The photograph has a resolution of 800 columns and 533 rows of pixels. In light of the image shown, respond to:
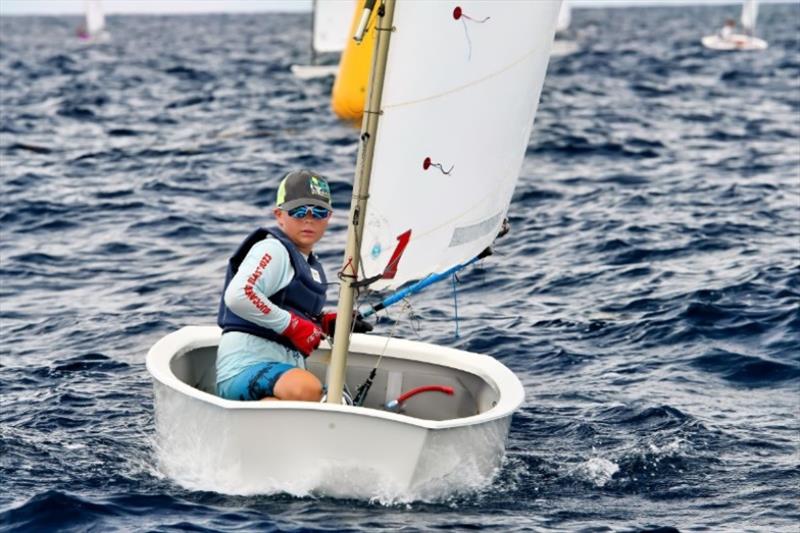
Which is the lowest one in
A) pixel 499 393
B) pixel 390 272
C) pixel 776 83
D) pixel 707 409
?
pixel 776 83

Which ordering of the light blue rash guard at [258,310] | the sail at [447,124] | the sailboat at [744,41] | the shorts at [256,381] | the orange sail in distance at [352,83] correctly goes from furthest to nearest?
the sailboat at [744,41] < the orange sail in distance at [352,83] < the shorts at [256,381] < the light blue rash guard at [258,310] < the sail at [447,124]

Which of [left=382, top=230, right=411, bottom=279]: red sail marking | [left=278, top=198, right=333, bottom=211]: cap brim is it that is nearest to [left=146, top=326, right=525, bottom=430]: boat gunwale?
[left=382, top=230, right=411, bottom=279]: red sail marking

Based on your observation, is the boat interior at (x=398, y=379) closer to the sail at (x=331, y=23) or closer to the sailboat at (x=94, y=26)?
the sail at (x=331, y=23)

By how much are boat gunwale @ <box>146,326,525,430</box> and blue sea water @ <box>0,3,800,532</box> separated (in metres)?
0.43

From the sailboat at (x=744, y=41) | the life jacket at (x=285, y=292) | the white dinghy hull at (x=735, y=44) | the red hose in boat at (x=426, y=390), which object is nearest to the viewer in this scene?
the life jacket at (x=285, y=292)

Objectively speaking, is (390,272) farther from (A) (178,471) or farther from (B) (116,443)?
(B) (116,443)

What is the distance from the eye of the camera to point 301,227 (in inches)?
252

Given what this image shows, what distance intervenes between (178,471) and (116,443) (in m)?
0.95

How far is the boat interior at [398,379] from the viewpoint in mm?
7230

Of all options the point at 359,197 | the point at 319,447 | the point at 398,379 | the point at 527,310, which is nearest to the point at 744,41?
the point at 527,310

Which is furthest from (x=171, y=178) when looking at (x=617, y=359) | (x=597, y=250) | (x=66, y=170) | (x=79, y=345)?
(x=617, y=359)

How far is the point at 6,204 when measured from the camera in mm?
14742

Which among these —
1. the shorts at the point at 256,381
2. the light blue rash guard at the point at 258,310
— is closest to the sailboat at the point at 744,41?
the light blue rash guard at the point at 258,310

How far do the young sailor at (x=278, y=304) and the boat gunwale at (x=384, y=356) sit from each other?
0.28 metres
